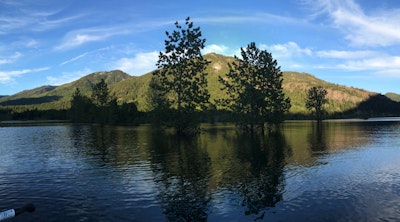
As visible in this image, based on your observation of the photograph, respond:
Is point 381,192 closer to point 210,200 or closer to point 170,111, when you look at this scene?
point 210,200

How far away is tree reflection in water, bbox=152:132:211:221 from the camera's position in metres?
19.9

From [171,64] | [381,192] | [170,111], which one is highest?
[171,64]

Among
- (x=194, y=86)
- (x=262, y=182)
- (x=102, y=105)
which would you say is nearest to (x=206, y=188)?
(x=262, y=182)

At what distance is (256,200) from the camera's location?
22266mm

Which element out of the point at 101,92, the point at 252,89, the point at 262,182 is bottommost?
the point at 262,182

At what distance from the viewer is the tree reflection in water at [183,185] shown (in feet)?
65.4

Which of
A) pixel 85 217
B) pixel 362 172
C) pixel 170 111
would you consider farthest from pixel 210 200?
pixel 170 111

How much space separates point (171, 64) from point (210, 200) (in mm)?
66690

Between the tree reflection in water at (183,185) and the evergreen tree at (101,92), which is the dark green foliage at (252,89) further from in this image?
the evergreen tree at (101,92)

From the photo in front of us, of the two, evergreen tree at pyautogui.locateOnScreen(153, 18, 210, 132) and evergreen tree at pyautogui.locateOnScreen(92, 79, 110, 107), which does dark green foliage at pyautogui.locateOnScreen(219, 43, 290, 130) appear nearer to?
evergreen tree at pyautogui.locateOnScreen(153, 18, 210, 132)

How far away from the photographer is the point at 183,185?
89.7 ft

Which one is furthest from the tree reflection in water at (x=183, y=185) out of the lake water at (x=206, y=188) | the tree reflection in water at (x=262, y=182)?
the tree reflection in water at (x=262, y=182)

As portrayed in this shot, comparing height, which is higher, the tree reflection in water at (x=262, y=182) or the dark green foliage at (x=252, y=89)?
the dark green foliage at (x=252, y=89)

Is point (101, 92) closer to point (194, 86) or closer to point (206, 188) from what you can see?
point (194, 86)
